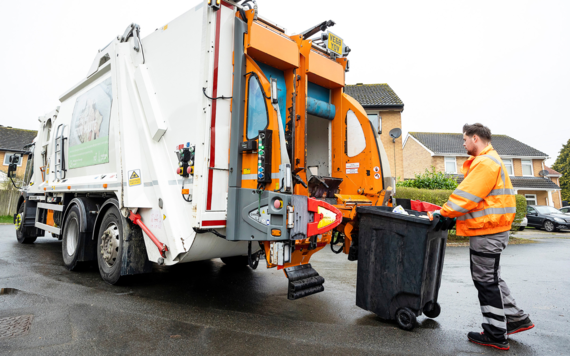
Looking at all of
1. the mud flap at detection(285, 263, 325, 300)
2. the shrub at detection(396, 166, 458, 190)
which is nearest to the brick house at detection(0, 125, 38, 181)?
the shrub at detection(396, 166, 458, 190)

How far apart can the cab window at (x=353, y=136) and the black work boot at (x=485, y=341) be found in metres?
2.43

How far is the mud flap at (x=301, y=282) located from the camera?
3.14 meters

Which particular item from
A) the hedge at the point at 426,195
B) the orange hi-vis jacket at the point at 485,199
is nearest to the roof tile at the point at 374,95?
the hedge at the point at 426,195

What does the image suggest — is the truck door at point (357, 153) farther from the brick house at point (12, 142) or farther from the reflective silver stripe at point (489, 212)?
the brick house at point (12, 142)

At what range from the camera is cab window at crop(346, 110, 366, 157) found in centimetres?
452

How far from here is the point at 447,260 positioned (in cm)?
722

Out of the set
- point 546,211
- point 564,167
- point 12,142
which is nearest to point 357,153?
point 546,211

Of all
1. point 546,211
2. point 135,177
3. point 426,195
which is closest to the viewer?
point 135,177

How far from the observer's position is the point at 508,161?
28859mm

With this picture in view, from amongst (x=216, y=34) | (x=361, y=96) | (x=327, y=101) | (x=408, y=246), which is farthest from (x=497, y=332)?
(x=361, y=96)

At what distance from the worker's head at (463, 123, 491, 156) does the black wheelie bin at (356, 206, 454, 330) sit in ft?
2.37

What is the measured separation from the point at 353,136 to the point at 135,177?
2.78m

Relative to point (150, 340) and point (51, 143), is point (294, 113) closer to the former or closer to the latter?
point (150, 340)

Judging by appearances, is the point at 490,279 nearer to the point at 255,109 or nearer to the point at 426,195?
the point at 255,109
